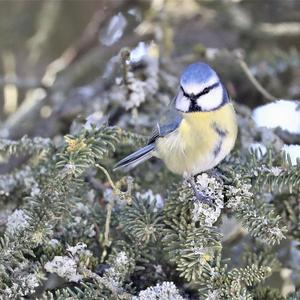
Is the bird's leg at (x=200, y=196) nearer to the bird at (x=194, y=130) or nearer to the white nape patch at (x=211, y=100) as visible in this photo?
the bird at (x=194, y=130)

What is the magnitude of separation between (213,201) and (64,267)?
309 millimetres

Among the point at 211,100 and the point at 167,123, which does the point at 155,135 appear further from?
the point at 211,100

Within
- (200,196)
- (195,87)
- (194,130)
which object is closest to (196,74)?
(195,87)

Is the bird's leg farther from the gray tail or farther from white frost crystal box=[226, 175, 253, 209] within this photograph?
the gray tail

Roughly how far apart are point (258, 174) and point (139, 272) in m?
0.32

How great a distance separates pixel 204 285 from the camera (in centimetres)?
106

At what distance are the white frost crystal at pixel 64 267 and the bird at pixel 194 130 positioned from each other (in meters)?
0.32

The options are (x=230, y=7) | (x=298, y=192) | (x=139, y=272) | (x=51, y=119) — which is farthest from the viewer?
(x=230, y=7)

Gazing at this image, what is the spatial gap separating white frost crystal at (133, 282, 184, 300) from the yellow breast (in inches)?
15.0

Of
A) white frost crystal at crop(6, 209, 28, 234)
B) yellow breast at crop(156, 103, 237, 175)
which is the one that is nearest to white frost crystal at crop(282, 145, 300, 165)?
yellow breast at crop(156, 103, 237, 175)

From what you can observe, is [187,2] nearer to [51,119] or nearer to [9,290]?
[51,119]

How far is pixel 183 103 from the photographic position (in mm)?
1452

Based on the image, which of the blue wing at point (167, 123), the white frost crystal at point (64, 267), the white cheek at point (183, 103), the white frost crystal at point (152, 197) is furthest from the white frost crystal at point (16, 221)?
the white cheek at point (183, 103)

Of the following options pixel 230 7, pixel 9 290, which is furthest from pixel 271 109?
pixel 9 290
